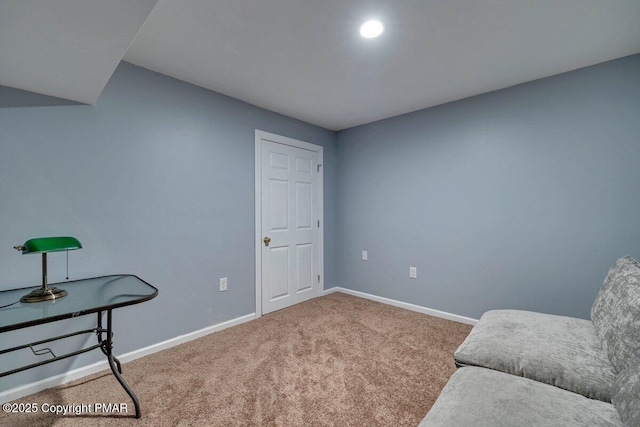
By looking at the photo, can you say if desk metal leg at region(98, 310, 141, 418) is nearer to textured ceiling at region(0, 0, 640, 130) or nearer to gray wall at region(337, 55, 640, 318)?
textured ceiling at region(0, 0, 640, 130)

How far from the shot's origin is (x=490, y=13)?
1.60 m

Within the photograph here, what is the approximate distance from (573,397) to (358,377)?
1.19m

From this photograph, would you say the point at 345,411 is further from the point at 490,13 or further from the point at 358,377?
the point at 490,13

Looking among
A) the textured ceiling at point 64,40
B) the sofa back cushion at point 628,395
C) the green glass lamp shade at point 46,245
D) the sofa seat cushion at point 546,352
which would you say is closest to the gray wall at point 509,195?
the sofa seat cushion at point 546,352

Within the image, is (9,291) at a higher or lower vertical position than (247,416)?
higher

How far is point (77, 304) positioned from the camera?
4.63 ft

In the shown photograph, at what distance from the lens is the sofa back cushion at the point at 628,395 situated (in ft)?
2.69

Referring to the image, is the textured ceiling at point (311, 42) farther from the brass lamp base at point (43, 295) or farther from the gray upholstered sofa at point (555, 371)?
the gray upholstered sofa at point (555, 371)

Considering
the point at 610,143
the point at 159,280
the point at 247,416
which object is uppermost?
the point at 610,143

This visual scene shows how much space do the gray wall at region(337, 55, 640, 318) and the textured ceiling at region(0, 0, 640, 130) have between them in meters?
0.34

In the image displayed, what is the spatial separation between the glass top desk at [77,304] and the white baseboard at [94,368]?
18cm

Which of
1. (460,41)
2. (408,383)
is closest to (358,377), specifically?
(408,383)

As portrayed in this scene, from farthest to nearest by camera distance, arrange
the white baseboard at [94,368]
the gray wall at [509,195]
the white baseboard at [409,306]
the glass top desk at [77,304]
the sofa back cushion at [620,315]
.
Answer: the white baseboard at [409,306] → the gray wall at [509,195] → the white baseboard at [94,368] → the glass top desk at [77,304] → the sofa back cushion at [620,315]

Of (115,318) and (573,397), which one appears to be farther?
(115,318)
